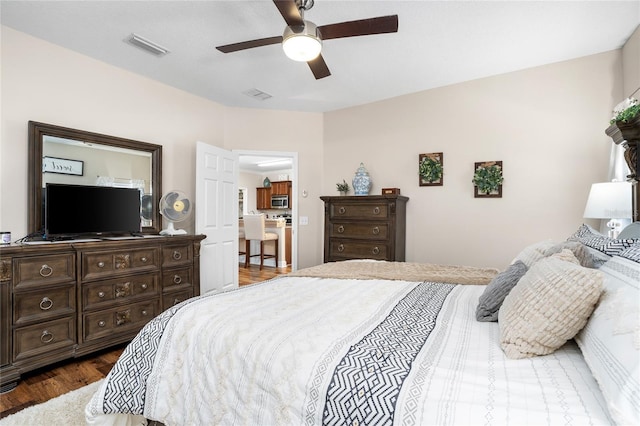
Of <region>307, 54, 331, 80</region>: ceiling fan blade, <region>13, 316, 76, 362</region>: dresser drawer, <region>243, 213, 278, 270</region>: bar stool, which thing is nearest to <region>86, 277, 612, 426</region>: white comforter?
<region>13, 316, 76, 362</region>: dresser drawer

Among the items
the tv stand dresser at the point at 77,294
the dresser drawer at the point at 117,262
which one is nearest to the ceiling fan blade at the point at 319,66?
the tv stand dresser at the point at 77,294

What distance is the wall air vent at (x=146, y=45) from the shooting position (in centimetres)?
269

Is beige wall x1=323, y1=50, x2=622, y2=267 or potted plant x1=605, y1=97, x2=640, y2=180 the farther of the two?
beige wall x1=323, y1=50, x2=622, y2=267

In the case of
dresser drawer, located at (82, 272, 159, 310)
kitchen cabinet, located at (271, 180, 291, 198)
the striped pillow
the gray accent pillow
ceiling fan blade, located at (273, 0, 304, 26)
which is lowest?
dresser drawer, located at (82, 272, 159, 310)

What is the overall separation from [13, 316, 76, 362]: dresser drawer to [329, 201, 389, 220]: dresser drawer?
105 inches

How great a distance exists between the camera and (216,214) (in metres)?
3.97

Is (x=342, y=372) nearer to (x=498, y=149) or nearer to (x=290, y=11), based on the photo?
(x=290, y=11)

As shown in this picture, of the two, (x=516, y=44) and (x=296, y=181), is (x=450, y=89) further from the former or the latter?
(x=296, y=181)

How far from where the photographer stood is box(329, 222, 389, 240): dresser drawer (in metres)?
3.65

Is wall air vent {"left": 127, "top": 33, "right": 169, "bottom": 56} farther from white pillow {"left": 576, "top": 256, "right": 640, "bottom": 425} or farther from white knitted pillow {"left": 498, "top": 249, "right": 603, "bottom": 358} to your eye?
white pillow {"left": 576, "top": 256, "right": 640, "bottom": 425}

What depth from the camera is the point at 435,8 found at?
227cm

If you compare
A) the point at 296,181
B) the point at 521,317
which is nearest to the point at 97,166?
the point at 296,181

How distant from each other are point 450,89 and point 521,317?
3238mm

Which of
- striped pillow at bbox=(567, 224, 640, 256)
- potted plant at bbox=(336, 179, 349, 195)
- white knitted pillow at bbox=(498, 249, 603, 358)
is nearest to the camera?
white knitted pillow at bbox=(498, 249, 603, 358)
